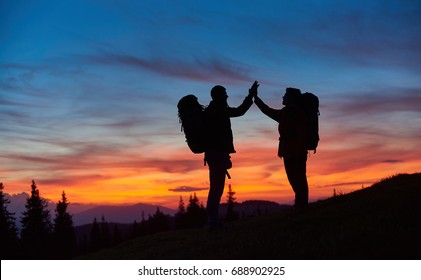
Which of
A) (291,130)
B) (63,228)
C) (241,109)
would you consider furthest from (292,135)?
(63,228)

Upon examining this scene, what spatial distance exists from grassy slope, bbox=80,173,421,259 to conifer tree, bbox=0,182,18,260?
159 ft

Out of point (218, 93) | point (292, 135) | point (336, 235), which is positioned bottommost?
point (336, 235)

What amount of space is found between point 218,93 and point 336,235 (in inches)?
209

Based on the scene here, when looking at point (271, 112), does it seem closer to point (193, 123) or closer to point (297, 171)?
point (297, 171)

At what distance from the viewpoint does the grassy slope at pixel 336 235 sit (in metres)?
9.55

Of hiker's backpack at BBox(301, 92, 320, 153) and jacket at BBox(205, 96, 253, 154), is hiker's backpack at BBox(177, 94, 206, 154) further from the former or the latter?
hiker's backpack at BBox(301, 92, 320, 153)

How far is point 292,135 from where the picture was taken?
1456 cm

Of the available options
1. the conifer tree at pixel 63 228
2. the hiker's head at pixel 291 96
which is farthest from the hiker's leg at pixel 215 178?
the conifer tree at pixel 63 228

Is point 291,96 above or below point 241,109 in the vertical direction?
above

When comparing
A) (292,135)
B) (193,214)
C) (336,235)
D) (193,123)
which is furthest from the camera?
(193,214)
